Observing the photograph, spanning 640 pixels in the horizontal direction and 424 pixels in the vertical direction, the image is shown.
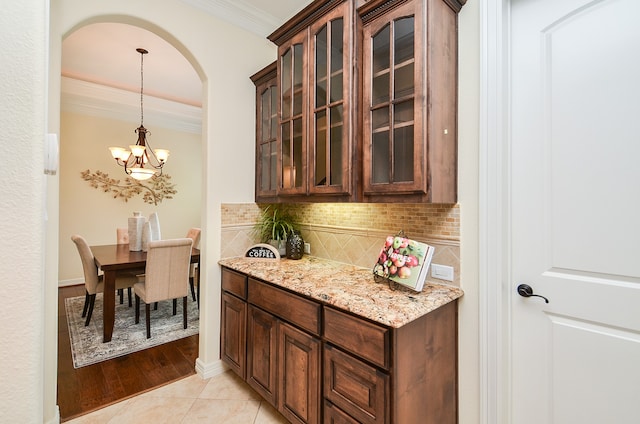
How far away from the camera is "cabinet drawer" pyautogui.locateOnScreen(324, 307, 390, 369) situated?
48.4 inches

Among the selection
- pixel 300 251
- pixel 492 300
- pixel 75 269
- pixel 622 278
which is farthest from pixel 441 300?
pixel 75 269

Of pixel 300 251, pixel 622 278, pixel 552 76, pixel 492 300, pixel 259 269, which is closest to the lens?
pixel 622 278

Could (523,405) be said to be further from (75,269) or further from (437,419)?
(75,269)

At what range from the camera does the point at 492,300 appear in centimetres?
147

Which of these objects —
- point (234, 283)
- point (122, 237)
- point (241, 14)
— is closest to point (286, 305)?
point (234, 283)

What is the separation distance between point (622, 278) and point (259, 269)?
1871 millimetres

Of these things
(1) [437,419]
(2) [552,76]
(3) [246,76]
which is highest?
(3) [246,76]

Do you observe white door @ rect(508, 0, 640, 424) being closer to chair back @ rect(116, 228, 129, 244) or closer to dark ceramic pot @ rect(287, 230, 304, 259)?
dark ceramic pot @ rect(287, 230, 304, 259)

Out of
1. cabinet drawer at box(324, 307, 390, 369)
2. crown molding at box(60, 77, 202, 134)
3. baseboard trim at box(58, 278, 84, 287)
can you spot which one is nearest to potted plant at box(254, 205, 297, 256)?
cabinet drawer at box(324, 307, 390, 369)

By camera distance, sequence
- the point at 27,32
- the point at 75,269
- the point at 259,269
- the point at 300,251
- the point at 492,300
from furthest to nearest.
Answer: the point at 75,269
the point at 300,251
the point at 259,269
the point at 492,300
the point at 27,32

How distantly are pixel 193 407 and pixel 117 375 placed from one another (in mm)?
836

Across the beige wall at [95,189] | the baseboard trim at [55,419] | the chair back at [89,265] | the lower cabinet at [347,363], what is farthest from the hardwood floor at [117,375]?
the beige wall at [95,189]

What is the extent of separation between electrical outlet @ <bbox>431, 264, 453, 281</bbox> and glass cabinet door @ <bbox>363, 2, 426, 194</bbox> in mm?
529

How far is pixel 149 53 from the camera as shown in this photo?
3.49 metres
